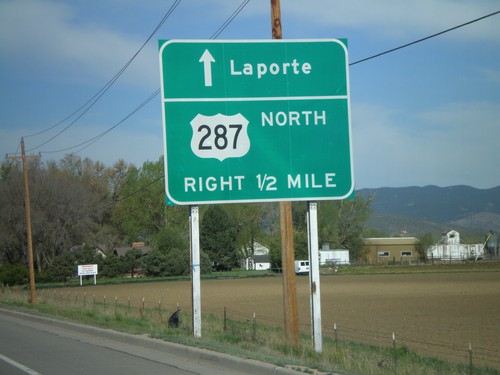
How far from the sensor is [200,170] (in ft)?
49.7

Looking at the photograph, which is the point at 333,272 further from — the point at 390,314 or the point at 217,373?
the point at 217,373

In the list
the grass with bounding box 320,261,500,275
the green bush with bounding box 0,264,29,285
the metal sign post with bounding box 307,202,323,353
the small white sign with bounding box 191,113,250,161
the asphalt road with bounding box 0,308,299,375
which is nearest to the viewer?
the asphalt road with bounding box 0,308,299,375

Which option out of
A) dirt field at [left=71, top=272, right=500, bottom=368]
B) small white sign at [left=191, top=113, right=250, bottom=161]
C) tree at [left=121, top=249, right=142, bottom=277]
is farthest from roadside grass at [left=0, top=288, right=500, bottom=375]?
tree at [left=121, top=249, right=142, bottom=277]

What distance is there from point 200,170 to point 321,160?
2558 mm

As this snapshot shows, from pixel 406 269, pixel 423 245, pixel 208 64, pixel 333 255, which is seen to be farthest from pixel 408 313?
pixel 423 245

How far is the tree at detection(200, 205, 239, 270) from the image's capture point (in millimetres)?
104562

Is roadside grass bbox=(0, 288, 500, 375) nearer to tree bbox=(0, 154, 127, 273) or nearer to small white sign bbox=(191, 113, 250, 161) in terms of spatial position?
small white sign bbox=(191, 113, 250, 161)

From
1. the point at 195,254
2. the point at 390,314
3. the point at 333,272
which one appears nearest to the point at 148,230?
the point at 333,272

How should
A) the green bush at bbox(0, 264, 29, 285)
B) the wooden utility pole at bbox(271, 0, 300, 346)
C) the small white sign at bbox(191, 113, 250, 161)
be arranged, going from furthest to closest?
the green bush at bbox(0, 264, 29, 285) < the wooden utility pole at bbox(271, 0, 300, 346) < the small white sign at bbox(191, 113, 250, 161)

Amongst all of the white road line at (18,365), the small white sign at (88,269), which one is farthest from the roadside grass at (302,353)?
the small white sign at (88,269)

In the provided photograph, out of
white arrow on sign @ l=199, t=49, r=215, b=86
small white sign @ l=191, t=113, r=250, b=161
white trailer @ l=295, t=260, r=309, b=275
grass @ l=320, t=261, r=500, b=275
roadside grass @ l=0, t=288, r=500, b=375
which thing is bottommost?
grass @ l=320, t=261, r=500, b=275

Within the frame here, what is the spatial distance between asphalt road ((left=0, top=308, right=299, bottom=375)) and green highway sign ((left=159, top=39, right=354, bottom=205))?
10.9 feet

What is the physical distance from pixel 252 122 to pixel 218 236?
9024 cm

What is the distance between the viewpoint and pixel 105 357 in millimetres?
15625
